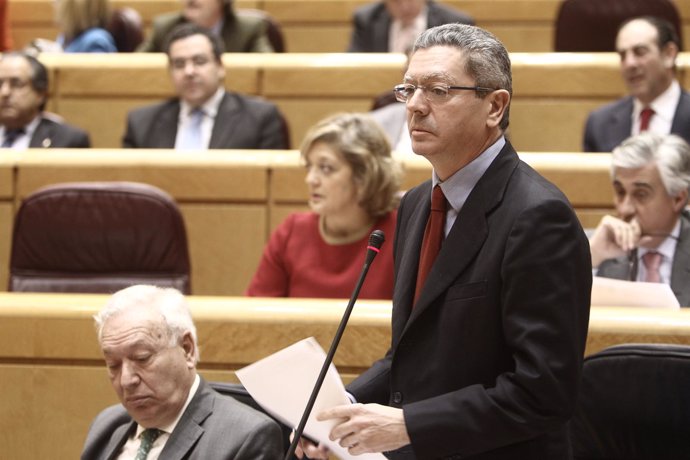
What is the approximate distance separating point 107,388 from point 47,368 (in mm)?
70

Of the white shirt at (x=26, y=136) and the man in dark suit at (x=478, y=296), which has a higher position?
the man in dark suit at (x=478, y=296)

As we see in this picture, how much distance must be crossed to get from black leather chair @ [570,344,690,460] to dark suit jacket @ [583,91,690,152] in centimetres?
107

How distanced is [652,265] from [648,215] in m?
0.07

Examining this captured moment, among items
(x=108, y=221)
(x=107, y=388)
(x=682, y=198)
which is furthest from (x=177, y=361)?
(x=682, y=198)

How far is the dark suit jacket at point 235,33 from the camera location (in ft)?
8.15

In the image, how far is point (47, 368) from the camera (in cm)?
117

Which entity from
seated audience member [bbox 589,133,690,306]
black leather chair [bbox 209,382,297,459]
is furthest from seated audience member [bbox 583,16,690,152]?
black leather chair [bbox 209,382,297,459]

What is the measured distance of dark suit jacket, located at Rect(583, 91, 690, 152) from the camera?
1903 mm

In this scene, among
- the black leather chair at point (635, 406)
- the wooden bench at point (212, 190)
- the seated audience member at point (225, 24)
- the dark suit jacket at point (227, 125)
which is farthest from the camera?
the seated audience member at point (225, 24)

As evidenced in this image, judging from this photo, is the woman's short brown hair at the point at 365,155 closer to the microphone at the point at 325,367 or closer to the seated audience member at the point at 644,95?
the seated audience member at the point at 644,95

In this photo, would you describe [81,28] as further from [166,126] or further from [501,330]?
[501,330]

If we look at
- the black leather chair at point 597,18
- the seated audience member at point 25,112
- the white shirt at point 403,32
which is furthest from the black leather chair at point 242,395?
the black leather chair at point 597,18

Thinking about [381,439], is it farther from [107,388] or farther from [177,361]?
[107,388]

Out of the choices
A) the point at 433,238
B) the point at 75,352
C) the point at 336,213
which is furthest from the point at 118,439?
the point at 336,213
